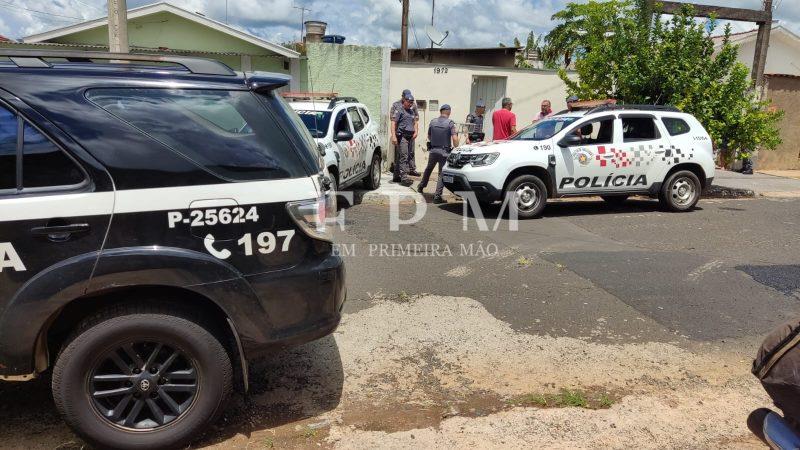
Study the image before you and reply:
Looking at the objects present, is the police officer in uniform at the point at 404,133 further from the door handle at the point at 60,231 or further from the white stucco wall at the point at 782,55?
the white stucco wall at the point at 782,55

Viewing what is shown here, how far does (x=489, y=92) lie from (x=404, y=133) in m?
4.54

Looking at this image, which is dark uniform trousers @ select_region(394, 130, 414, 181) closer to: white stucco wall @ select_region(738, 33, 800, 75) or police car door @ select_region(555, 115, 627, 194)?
police car door @ select_region(555, 115, 627, 194)

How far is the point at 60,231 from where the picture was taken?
2.69 meters

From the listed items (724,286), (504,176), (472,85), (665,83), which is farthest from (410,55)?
(724,286)

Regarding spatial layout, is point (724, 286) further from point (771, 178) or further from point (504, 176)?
point (771, 178)

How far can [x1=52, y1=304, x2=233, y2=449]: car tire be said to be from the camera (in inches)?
110

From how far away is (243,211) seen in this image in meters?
2.93

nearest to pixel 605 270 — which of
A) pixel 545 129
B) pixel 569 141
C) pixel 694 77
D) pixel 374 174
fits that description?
pixel 569 141

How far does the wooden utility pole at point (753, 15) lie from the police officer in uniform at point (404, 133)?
226 inches

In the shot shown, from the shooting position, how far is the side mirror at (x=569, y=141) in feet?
29.6

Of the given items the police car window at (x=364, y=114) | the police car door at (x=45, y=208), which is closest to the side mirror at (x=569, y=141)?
the police car window at (x=364, y=114)

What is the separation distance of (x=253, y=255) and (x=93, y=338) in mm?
844

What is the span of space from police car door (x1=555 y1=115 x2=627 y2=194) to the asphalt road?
540 millimetres

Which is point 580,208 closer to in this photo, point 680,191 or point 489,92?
point 680,191
